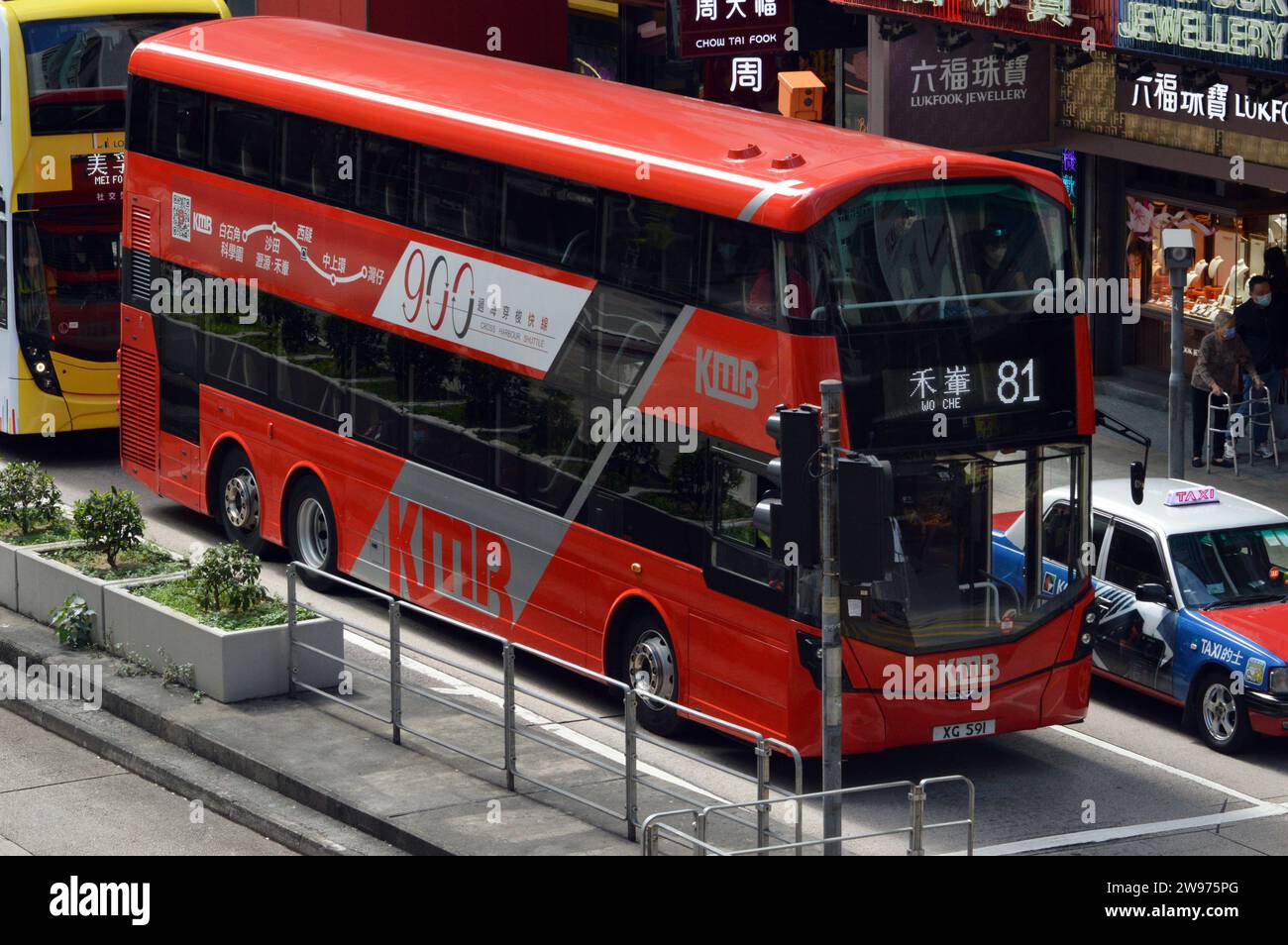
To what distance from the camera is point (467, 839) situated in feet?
39.3

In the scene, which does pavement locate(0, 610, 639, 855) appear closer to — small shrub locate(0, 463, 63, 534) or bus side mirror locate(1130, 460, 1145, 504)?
small shrub locate(0, 463, 63, 534)

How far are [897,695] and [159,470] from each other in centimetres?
933

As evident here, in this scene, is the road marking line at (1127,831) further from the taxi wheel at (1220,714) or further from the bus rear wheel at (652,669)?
the bus rear wheel at (652,669)

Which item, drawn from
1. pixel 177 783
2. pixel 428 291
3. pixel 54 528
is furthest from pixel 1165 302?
pixel 177 783

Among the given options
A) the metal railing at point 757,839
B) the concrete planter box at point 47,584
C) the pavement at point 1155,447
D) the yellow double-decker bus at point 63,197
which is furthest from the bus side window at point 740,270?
the yellow double-decker bus at point 63,197

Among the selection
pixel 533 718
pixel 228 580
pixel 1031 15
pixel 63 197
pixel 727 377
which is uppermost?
pixel 1031 15

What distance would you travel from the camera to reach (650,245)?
47.3ft

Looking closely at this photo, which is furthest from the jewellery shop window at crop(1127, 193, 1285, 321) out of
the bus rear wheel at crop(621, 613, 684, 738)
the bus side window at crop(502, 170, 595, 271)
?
the bus rear wheel at crop(621, 613, 684, 738)

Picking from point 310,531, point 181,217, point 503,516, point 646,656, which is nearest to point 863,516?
point 646,656

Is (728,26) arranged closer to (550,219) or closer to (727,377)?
(550,219)

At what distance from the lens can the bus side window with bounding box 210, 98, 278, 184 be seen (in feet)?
59.7

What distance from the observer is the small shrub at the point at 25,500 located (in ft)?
56.5

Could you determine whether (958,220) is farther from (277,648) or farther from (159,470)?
(159,470)

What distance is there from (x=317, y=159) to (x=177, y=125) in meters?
2.35
